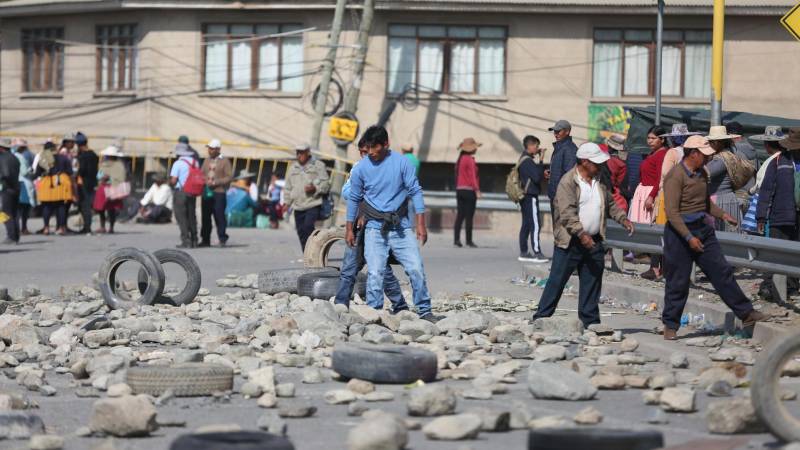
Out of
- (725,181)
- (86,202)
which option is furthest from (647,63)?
(725,181)

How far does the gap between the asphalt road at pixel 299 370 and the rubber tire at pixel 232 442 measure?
21.4 inches

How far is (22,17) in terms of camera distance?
3947cm

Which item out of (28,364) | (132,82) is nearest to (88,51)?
(132,82)

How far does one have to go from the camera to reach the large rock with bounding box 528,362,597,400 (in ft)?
28.8

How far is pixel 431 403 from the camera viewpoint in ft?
26.6

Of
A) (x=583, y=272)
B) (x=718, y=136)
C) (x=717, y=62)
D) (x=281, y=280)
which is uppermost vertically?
(x=717, y=62)

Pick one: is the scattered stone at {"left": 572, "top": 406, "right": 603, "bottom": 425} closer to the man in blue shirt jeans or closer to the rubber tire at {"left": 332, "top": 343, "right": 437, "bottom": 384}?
the rubber tire at {"left": 332, "top": 343, "right": 437, "bottom": 384}

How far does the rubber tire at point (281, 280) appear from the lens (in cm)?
1575

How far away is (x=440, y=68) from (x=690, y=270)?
976 inches

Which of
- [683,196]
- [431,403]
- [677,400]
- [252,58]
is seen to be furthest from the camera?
[252,58]

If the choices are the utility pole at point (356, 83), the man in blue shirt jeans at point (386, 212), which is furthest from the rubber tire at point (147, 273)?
the utility pole at point (356, 83)

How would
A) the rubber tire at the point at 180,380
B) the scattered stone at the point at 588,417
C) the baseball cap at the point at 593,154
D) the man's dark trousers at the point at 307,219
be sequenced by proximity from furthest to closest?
the man's dark trousers at the point at 307,219 < the baseball cap at the point at 593,154 < the rubber tire at the point at 180,380 < the scattered stone at the point at 588,417

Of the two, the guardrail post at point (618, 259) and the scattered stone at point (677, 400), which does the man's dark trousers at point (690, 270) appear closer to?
the scattered stone at point (677, 400)

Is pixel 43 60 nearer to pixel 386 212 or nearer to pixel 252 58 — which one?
pixel 252 58
